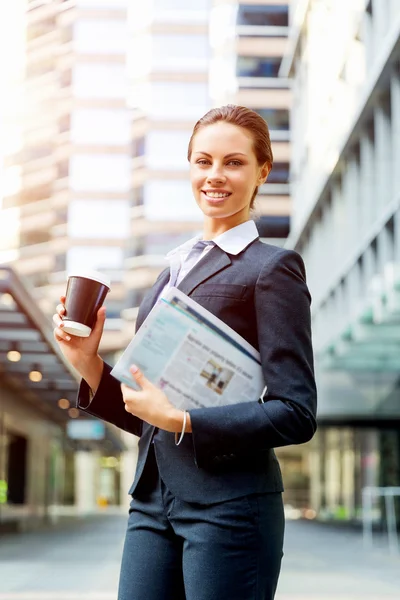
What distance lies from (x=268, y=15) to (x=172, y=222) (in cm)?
1268

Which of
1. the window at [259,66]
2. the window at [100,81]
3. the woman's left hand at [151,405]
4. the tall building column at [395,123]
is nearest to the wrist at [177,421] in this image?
the woman's left hand at [151,405]

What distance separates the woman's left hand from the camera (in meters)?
2.05

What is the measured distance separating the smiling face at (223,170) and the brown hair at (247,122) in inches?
0.4

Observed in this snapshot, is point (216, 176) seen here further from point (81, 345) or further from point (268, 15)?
point (268, 15)

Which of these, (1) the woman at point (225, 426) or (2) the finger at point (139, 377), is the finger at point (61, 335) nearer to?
(1) the woman at point (225, 426)

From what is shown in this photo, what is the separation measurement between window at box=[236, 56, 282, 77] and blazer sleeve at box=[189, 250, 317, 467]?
58200mm

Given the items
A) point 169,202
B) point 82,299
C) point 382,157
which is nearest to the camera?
point 82,299

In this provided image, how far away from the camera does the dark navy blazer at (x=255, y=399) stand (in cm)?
208

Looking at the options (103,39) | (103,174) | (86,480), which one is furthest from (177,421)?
(103,39)

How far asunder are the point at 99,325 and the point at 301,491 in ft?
145

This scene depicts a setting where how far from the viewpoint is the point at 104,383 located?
94.7 inches

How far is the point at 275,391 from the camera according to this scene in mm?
2102

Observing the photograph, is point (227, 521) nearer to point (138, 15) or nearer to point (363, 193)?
point (363, 193)

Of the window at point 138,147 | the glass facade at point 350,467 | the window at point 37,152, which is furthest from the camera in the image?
the window at point 37,152
